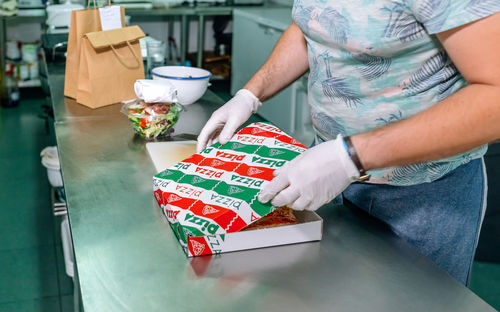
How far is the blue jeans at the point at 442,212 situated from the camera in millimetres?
1158

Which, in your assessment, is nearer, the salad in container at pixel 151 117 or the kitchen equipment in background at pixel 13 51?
the salad in container at pixel 151 117

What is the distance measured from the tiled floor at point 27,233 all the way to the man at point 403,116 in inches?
50.5

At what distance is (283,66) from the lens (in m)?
1.42

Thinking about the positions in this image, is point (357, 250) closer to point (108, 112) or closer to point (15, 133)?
point (108, 112)

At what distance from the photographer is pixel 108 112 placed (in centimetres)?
178

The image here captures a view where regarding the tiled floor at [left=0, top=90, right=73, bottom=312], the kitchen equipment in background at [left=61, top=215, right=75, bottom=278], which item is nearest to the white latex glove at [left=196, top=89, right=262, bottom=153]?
the kitchen equipment in background at [left=61, top=215, right=75, bottom=278]


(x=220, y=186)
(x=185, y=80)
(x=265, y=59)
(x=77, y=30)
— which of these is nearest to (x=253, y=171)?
(x=220, y=186)

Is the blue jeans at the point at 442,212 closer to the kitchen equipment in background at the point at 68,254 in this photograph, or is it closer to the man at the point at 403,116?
the man at the point at 403,116

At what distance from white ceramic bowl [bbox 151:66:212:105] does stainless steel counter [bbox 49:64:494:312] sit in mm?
684

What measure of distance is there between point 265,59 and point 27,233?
2190mm

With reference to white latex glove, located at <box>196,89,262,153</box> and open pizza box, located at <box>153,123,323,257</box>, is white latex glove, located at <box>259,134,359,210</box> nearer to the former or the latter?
open pizza box, located at <box>153,123,323,257</box>

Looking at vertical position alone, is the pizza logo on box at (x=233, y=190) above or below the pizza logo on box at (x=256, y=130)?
below

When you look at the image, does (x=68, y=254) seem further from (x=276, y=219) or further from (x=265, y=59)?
(x=265, y=59)

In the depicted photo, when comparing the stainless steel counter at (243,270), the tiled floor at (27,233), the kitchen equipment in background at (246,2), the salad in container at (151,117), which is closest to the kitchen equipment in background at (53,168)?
the tiled floor at (27,233)
